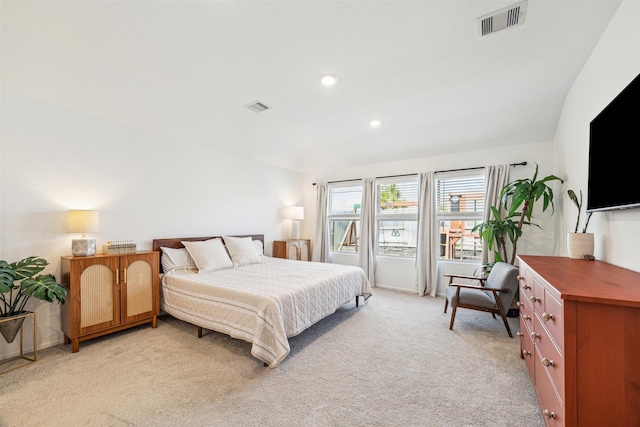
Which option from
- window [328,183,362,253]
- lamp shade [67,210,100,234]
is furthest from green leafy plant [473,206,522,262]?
lamp shade [67,210,100,234]

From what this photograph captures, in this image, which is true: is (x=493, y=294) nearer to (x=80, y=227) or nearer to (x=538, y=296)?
(x=538, y=296)

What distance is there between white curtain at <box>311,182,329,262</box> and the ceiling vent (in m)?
4.13

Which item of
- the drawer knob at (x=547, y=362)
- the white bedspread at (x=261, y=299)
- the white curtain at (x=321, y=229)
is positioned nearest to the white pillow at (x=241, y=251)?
the white bedspread at (x=261, y=299)

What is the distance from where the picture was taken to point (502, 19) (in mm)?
1979

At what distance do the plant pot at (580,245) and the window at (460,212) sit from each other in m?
2.27

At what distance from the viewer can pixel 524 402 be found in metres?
1.90

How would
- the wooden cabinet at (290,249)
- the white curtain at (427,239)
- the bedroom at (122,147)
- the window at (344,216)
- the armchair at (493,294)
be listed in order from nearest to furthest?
the bedroom at (122,147) < the armchair at (493,294) < the white curtain at (427,239) < the wooden cabinet at (290,249) < the window at (344,216)

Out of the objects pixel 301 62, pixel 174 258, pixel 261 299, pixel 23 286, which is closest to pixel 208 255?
pixel 174 258

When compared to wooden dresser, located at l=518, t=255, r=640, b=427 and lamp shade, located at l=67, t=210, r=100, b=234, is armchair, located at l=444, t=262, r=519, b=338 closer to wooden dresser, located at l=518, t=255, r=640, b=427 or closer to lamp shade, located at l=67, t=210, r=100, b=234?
wooden dresser, located at l=518, t=255, r=640, b=427

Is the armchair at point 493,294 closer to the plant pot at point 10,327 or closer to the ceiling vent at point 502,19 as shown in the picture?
the ceiling vent at point 502,19

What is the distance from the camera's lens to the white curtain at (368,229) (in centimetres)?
535

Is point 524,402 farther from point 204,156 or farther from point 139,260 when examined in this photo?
point 204,156

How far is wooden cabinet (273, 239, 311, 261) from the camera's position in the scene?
5.34 metres

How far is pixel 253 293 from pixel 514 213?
12.2 feet
